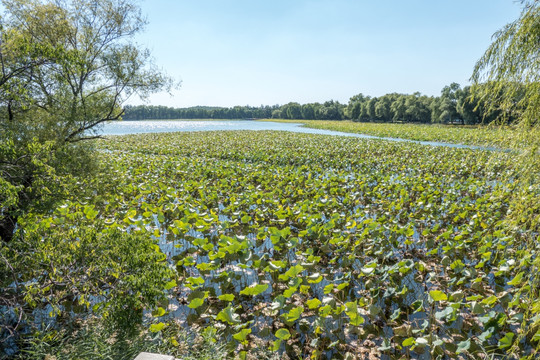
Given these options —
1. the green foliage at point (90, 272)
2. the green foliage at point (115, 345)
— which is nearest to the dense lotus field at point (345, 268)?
the green foliage at point (115, 345)

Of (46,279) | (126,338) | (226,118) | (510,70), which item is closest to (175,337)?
(126,338)

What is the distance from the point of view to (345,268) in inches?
218

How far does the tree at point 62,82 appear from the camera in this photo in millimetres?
5680

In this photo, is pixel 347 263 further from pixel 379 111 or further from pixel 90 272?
pixel 379 111

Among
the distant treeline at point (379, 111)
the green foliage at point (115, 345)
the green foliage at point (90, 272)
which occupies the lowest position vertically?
the green foliage at point (115, 345)

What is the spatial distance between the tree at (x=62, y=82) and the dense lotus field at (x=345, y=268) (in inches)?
42.8

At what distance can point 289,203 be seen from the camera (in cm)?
905

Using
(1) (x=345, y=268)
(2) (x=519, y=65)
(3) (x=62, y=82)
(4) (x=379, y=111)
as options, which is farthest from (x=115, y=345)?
(4) (x=379, y=111)

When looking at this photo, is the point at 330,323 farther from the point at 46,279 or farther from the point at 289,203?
the point at 289,203

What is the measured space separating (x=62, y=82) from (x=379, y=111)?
70843 mm

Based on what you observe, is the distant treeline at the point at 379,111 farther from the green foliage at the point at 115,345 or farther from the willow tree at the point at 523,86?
the green foliage at the point at 115,345

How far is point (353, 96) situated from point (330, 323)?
111 meters

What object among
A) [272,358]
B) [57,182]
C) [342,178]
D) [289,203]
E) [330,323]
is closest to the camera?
[272,358]

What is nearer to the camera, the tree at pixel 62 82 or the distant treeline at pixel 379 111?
the tree at pixel 62 82
